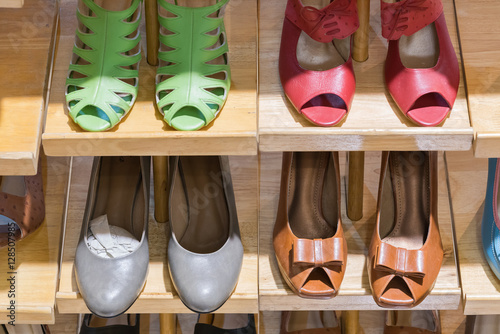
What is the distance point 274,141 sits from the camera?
3.68 ft

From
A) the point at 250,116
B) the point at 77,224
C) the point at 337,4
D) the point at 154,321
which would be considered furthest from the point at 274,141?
the point at 154,321

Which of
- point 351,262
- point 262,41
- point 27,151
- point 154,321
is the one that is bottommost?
point 154,321

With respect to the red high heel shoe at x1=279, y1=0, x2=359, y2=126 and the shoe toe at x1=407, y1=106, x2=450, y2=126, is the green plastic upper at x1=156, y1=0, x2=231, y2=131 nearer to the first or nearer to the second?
the red high heel shoe at x1=279, y1=0, x2=359, y2=126

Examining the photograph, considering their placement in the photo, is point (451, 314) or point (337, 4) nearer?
point (337, 4)

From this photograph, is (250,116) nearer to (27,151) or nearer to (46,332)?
(27,151)

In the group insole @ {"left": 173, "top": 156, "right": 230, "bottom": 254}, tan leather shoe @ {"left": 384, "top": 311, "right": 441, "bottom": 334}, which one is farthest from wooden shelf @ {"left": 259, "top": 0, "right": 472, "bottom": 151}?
tan leather shoe @ {"left": 384, "top": 311, "right": 441, "bottom": 334}

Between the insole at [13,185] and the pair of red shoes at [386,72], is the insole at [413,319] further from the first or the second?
the insole at [13,185]

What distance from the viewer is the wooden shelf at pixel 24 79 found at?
1.11 m

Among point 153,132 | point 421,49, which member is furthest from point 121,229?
point 421,49

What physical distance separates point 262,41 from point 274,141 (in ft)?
0.84

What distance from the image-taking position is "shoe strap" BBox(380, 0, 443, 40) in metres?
1.12

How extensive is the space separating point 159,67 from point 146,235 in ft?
1.10

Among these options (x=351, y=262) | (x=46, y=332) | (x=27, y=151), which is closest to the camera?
(x=27, y=151)

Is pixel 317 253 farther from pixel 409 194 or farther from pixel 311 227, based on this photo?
pixel 409 194
